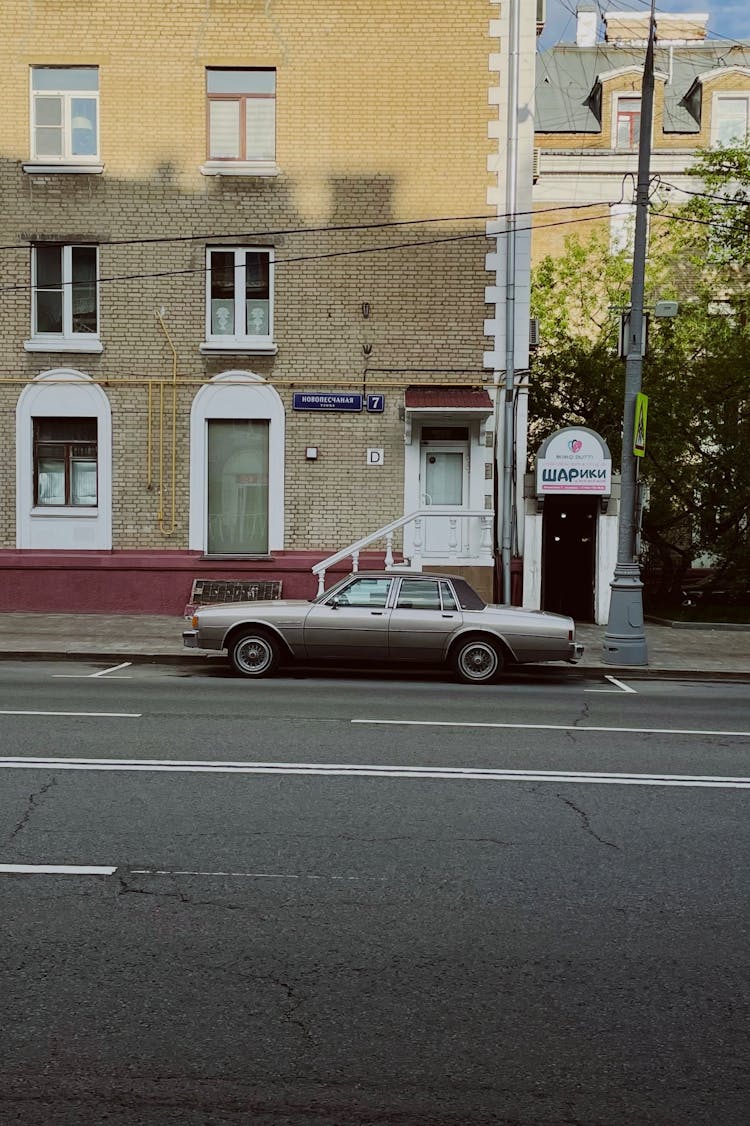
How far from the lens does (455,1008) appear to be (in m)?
3.93

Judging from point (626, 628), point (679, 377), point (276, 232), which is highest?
point (276, 232)

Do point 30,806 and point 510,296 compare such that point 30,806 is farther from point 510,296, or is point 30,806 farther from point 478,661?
point 510,296

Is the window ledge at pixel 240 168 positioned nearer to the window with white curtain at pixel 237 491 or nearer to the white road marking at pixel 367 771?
the window with white curtain at pixel 237 491

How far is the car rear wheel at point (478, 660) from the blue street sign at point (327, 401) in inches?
281

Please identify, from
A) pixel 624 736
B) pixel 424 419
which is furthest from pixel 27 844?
pixel 424 419

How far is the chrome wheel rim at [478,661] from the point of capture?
12.8 metres

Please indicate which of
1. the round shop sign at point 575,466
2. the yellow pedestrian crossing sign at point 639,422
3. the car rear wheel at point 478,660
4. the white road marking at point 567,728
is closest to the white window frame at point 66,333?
the round shop sign at point 575,466

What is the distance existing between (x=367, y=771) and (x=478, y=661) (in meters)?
5.31

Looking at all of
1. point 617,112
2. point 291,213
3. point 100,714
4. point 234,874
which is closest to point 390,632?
point 100,714

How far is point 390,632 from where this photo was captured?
12828 mm

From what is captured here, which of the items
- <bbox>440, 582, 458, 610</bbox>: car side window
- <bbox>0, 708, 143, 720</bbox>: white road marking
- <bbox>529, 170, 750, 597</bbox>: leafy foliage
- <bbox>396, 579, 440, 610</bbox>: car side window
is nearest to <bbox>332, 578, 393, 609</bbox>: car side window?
<bbox>396, 579, 440, 610</bbox>: car side window

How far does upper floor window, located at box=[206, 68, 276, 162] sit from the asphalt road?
1317 centimetres

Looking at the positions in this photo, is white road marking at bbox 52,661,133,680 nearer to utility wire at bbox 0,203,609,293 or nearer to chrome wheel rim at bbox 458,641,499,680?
chrome wheel rim at bbox 458,641,499,680

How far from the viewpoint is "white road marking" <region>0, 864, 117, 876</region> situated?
5289 millimetres
